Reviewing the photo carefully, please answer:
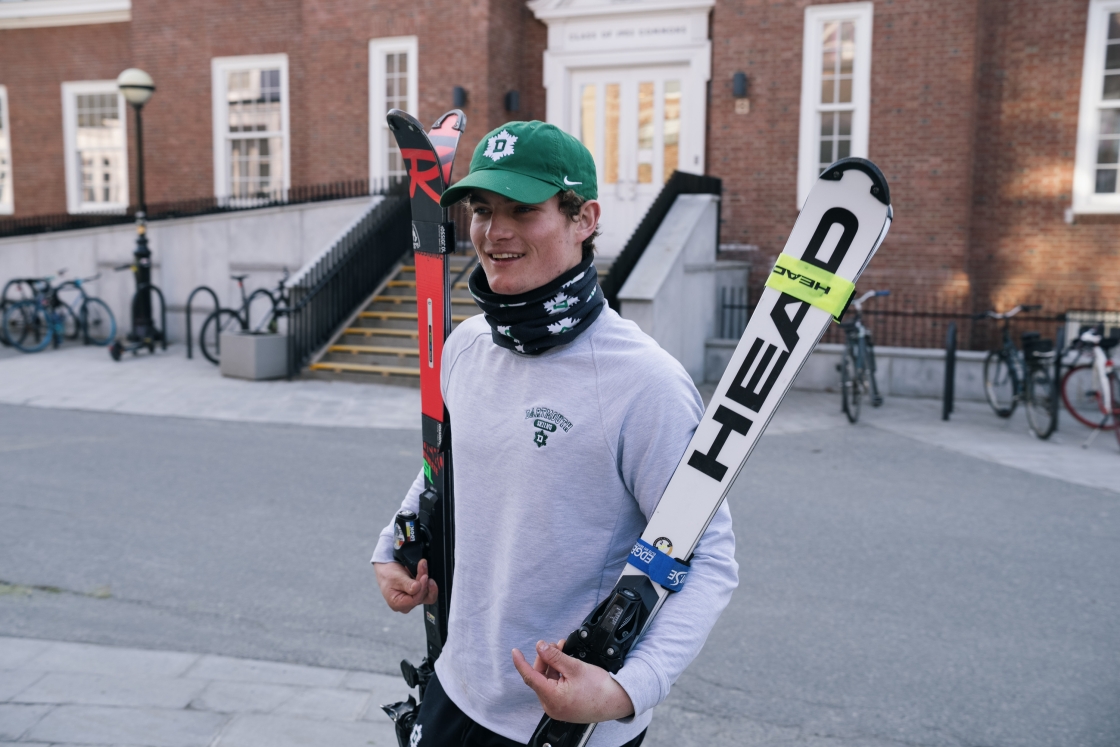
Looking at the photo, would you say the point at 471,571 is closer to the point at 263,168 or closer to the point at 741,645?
the point at 741,645

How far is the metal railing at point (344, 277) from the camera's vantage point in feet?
39.9

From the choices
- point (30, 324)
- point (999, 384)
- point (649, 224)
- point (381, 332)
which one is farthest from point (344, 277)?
point (999, 384)

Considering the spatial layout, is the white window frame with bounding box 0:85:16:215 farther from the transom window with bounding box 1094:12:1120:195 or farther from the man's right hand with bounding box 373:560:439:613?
the man's right hand with bounding box 373:560:439:613

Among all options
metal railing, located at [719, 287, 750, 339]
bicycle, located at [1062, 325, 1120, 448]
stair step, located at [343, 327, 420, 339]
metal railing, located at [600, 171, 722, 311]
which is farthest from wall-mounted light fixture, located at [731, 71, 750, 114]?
bicycle, located at [1062, 325, 1120, 448]

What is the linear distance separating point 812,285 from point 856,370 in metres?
8.76

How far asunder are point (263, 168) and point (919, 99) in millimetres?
12003

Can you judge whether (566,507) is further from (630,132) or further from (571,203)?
(630,132)

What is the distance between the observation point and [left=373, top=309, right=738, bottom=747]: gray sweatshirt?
181 cm

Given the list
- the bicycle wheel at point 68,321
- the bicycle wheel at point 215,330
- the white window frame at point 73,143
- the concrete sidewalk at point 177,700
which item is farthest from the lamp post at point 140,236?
the concrete sidewalk at point 177,700

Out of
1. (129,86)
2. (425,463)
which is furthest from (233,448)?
(129,86)

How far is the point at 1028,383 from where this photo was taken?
9.57 m

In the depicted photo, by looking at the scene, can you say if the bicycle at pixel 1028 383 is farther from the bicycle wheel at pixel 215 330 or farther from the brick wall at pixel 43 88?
the brick wall at pixel 43 88

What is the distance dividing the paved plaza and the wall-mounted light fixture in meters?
6.64

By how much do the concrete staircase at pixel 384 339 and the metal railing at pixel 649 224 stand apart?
1.69 metres
